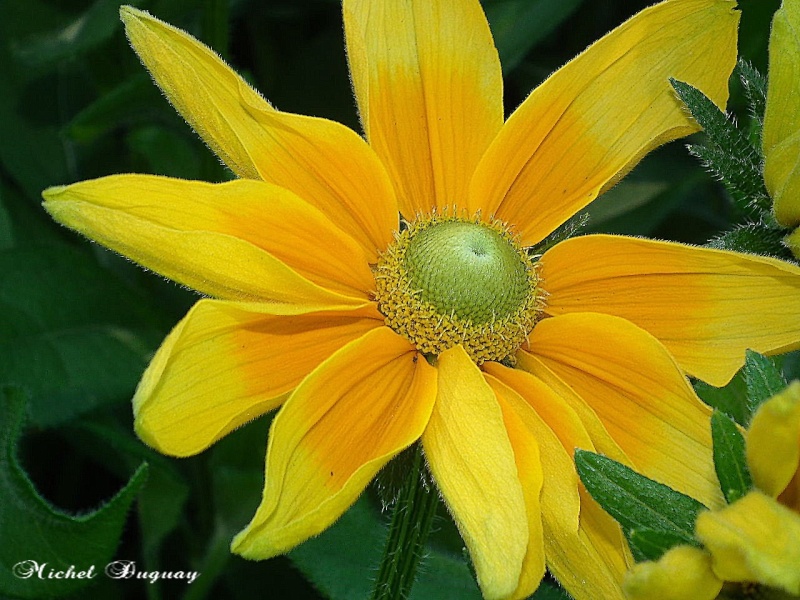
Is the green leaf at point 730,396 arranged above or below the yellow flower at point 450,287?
below

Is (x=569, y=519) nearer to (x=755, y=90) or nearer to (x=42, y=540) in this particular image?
(x=755, y=90)

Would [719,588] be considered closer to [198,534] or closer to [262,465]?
[262,465]

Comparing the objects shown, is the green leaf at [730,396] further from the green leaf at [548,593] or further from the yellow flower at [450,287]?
the green leaf at [548,593]

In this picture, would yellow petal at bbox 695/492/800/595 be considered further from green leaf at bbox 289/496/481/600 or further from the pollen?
green leaf at bbox 289/496/481/600

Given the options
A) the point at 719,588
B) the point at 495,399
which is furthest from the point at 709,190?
the point at 719,588

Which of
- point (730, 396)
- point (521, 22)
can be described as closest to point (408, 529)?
point (730, 396)

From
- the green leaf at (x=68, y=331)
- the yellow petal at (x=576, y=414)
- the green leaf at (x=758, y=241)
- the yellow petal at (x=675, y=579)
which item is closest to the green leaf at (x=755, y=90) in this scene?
the green leaf at (x=758, y=241)

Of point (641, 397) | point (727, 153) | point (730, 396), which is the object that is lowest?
point (730, 396)
